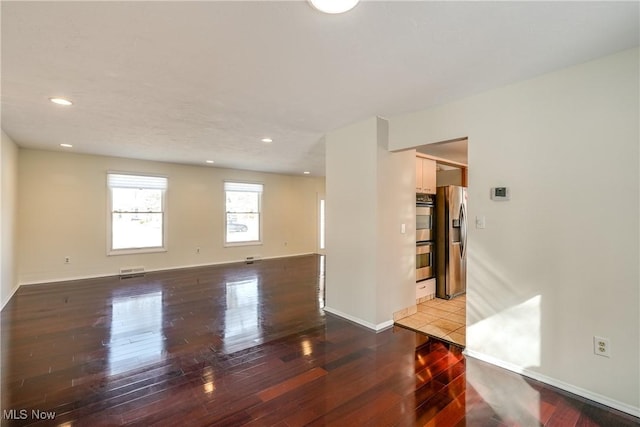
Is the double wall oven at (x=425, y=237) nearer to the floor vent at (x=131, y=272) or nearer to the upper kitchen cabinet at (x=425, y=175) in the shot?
the upper kitchen cabinet at (x=425, y=175)

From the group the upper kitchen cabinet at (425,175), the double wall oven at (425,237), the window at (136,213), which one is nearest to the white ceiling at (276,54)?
the upper kitchen cabinet at (425,175)

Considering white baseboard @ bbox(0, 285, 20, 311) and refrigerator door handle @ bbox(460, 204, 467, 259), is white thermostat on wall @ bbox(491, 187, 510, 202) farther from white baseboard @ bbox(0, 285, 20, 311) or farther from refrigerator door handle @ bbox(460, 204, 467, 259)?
white baseboard @ bbox(0, 285, 20, 311)

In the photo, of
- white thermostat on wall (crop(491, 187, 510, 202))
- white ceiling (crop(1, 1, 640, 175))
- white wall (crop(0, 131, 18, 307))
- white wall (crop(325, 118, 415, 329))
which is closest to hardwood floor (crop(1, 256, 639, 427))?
white wall (crop(325, 118, 415, 329))

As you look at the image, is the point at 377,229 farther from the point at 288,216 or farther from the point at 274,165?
the point at 288,216

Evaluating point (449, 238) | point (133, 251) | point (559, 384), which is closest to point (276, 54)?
point (559, 384)

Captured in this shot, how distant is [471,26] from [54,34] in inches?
101

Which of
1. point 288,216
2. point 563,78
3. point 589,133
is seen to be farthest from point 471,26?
point 288,216

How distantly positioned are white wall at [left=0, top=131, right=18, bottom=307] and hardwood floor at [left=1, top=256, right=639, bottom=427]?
1.68 ft

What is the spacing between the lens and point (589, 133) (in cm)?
221

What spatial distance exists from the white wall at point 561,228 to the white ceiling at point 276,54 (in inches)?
10.8

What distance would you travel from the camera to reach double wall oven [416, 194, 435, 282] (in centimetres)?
444

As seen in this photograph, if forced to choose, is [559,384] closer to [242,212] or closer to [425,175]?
[425,175]

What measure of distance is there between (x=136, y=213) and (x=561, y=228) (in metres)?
7.29

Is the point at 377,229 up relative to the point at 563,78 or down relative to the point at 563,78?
down
